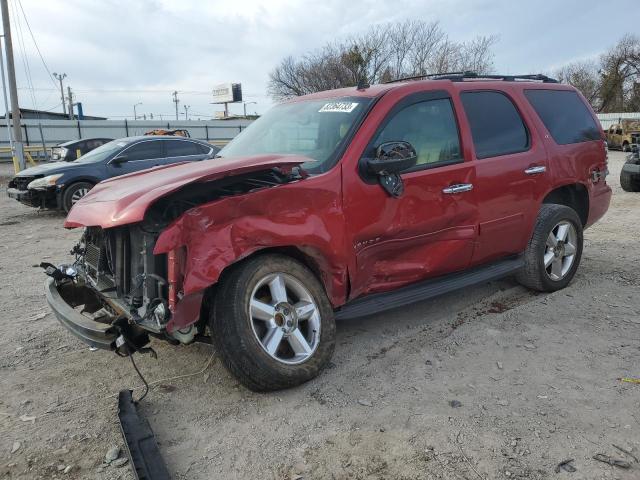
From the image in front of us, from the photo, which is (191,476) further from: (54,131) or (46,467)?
(54,131)

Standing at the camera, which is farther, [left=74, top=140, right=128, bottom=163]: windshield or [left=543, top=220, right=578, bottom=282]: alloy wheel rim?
[left=74, top=140, right=128, bottom=163]: windshield

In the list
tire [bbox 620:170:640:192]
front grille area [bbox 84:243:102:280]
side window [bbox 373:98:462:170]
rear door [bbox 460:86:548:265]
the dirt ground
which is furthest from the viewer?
tire [bbox 620:170:640:192]

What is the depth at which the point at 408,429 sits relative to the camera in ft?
9.13

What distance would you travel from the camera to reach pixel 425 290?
3.86 meters

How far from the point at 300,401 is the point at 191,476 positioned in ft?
2.63

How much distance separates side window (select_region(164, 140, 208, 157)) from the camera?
10.9m

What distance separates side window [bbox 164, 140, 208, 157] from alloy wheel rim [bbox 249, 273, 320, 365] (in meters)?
8.45

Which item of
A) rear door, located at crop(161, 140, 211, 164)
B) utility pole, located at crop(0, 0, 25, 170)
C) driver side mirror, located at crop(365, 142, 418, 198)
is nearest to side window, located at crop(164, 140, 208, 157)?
rear door, located at crop(161, 140, 211, 164)

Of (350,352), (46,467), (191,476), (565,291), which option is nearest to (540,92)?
(565,291)

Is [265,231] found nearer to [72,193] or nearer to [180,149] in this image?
[72,193]

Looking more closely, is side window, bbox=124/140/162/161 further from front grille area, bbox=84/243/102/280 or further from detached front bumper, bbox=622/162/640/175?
detached front bumper, bbox=622/162/640/175

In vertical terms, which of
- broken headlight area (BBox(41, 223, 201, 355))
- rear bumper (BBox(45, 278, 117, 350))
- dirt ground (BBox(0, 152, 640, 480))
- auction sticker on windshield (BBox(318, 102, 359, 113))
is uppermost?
auction sticker on windshield (BBox(318, 102, 359, 113))

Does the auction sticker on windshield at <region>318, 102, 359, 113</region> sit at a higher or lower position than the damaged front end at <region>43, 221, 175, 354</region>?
higher

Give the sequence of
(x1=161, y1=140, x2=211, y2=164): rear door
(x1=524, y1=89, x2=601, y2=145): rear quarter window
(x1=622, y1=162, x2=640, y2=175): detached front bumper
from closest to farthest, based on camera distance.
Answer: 1. (x1=524, y1=89, x2=601, y2=145): rear quarter window
2. (x1=161, y1=140, x2=211, y2=164): rear door
3. (x1=622, y1=162, x2=640, y2=175): detached front bumper
